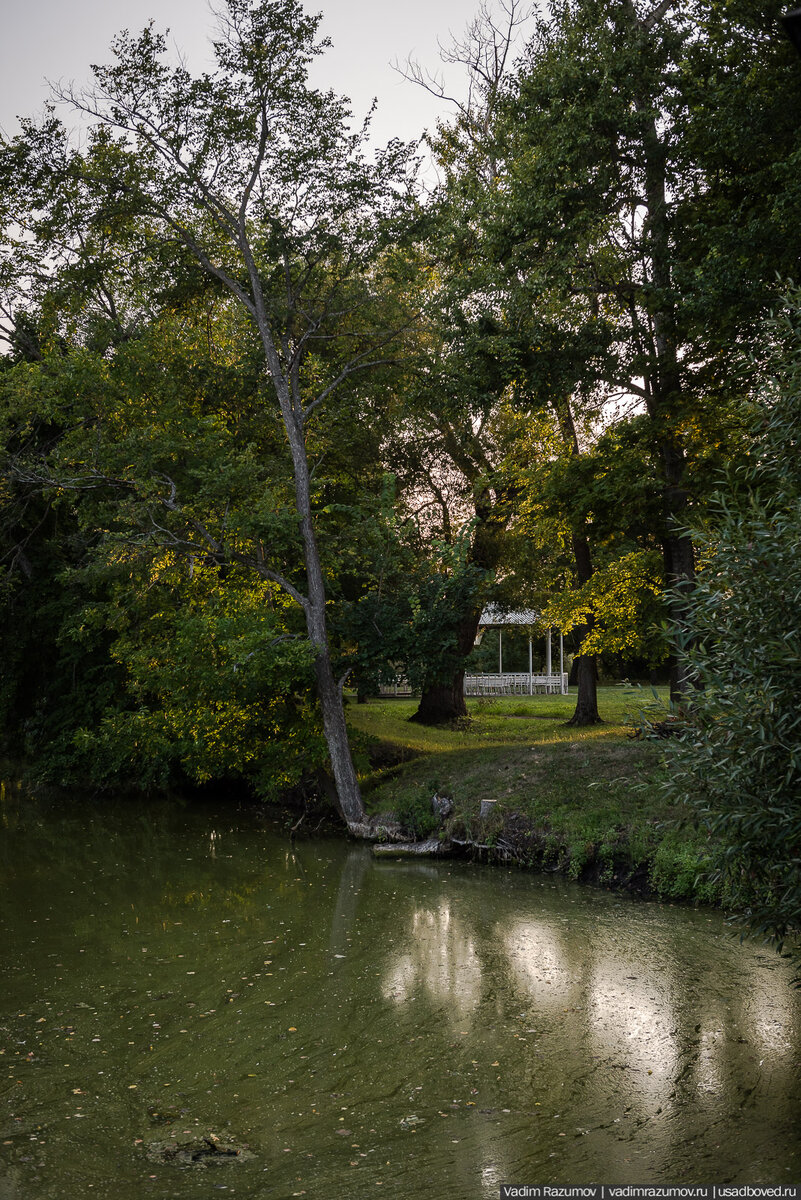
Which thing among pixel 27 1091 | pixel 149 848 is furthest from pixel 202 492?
pixel 27 1091

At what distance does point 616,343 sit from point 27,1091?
47.3 ft

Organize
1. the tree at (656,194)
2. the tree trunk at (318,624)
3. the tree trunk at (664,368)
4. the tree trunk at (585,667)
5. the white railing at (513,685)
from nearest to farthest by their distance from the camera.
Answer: the tree at (656,194) < the tree trunk at (664,368) < the tree trunk at (318,624) < the tree trunk at (585,667) < the white railing at (513,685)

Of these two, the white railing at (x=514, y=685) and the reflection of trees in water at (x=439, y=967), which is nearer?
the reflection of trees in water at (x=439, y=967)

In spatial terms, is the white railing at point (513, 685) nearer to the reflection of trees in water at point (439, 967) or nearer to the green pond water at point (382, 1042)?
the green pond water at point (382, 1042)

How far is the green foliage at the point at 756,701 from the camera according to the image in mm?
5582

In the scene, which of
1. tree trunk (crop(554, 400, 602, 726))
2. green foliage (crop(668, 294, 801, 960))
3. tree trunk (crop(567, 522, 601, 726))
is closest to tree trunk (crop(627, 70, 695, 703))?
tree trunk (crop(554, 400, 602, 726))

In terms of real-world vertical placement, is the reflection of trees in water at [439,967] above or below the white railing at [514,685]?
below

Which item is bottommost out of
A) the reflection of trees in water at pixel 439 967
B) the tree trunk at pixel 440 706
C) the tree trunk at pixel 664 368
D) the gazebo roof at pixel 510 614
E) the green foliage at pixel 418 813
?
the reflection of trees in water at pixel 439 967

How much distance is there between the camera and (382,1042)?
7469 mm

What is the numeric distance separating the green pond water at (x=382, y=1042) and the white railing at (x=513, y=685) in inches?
1009

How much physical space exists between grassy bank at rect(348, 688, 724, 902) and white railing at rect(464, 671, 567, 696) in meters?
18.6

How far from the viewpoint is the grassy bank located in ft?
40.3

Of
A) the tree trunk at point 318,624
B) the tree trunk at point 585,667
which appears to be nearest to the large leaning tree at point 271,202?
the tree trunk at point 318,624

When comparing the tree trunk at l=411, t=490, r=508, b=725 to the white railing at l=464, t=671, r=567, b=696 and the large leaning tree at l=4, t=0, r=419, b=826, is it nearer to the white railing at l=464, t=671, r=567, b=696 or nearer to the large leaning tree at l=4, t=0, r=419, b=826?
the large leaning tree at l=4, t=0, r=419, b=826
